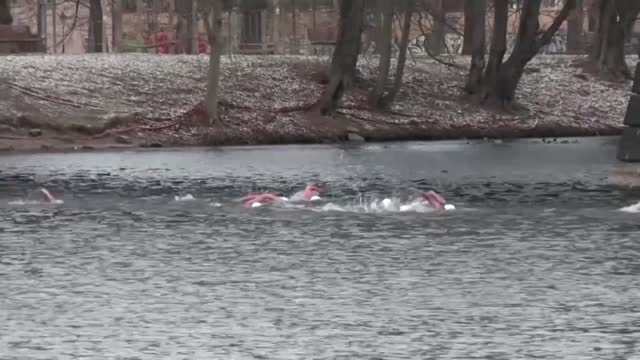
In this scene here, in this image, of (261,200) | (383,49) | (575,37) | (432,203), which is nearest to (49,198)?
(261,200)

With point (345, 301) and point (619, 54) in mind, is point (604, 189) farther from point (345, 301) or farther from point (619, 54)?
point (619, 54)

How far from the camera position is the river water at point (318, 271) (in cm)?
938

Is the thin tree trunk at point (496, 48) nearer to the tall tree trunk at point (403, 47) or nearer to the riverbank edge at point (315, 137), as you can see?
the riverbank edge at point (315, 137)

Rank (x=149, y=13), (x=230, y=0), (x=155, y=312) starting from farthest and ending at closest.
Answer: (x=149, y=13), (x=230, y=0), (x=155, y=312)

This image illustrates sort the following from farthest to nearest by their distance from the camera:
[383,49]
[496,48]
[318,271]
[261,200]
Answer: [496,48], [383,49], [261,200], [318,271]

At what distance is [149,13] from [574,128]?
31844mm

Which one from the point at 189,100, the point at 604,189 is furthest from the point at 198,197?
the point at 189,100

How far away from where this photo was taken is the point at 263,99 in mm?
41781

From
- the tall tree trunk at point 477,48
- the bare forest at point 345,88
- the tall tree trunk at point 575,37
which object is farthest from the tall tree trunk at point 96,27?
the tall tree trunk at point 575,37

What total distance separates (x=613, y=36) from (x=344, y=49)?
47.7 ft

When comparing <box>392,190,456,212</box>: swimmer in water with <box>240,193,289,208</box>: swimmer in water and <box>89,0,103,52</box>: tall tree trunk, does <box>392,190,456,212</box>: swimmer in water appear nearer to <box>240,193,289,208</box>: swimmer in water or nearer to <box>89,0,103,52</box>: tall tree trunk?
<box>240,193,289,208</box>: swimmer in water

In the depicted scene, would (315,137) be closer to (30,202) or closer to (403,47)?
(403,47)

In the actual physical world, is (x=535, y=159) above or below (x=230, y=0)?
below

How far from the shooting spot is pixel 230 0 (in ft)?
145
